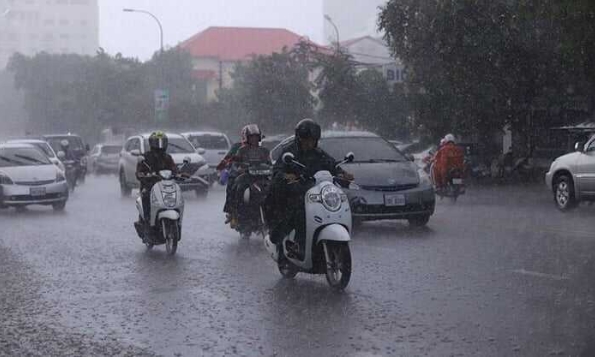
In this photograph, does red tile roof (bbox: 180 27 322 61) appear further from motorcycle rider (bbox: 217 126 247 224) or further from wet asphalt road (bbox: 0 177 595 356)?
wet asphalt road (bbox: 0 177 595 356)

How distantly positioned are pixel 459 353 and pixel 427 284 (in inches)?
131

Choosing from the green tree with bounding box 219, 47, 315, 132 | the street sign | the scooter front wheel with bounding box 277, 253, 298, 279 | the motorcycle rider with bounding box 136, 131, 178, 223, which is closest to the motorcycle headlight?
the scooter front wheel with bounding box 277, 253, 298, 279

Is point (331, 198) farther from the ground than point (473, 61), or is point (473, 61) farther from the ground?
point (473, 61)

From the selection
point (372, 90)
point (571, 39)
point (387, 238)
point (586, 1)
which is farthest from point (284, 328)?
point (372, 90)

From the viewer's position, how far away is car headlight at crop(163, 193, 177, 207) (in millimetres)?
13523

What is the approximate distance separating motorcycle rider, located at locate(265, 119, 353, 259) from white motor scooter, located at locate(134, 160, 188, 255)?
316cm

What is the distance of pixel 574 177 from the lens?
65.4 feet

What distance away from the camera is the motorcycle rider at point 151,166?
552 inches

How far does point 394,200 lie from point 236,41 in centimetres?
10043

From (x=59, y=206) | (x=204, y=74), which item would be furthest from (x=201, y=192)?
(x=204, y=74)

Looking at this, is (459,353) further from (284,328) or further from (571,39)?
(571,39)

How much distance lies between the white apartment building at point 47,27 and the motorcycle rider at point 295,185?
562ft

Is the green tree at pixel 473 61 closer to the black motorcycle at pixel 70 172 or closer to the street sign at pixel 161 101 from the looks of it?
the black motorcycle at pixel 70 172

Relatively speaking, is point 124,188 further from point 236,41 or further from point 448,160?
point 236,41
